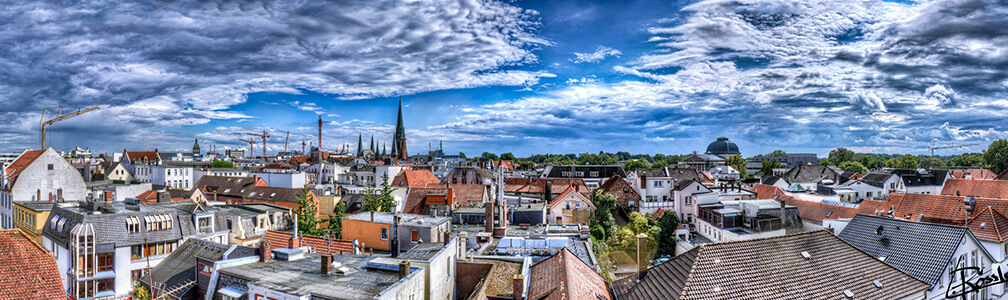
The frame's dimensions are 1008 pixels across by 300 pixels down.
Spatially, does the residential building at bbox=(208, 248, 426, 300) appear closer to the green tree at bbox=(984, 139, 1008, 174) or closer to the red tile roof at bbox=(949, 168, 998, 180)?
the red tile roof at bbox=(949, 168, 998, 180)

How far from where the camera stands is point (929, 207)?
39.0 m

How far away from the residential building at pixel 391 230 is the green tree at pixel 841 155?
18535 centimetres

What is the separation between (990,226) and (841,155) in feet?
555

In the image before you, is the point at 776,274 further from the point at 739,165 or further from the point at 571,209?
the point at 739,165

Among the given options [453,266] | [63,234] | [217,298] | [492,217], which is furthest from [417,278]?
[63,234]

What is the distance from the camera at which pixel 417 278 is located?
17.3 metres

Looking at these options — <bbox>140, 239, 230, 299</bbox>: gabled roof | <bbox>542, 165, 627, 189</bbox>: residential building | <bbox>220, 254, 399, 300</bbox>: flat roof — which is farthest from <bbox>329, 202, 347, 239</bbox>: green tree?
<bbox>542, 165, 627, 189</bbox>: residential building

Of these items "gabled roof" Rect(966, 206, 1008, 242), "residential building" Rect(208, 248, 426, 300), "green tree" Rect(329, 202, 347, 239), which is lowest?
"green tree" Rect(329, 202, 347, 239)

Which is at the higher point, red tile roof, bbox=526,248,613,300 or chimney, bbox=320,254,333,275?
chimney, bbox=320,254,333,275

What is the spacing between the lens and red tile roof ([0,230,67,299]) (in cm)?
1391

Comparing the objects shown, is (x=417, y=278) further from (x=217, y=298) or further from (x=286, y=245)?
(x=286, y=245)

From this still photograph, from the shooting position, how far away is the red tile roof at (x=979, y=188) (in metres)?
51.5

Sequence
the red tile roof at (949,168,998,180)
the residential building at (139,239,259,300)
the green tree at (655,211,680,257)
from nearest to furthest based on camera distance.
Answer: the residential building at (139,239,259,300), the green tree at (655,211,680,257), the red tile roof at (949,168,998,180)

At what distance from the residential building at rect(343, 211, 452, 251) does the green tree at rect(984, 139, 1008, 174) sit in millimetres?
109682
